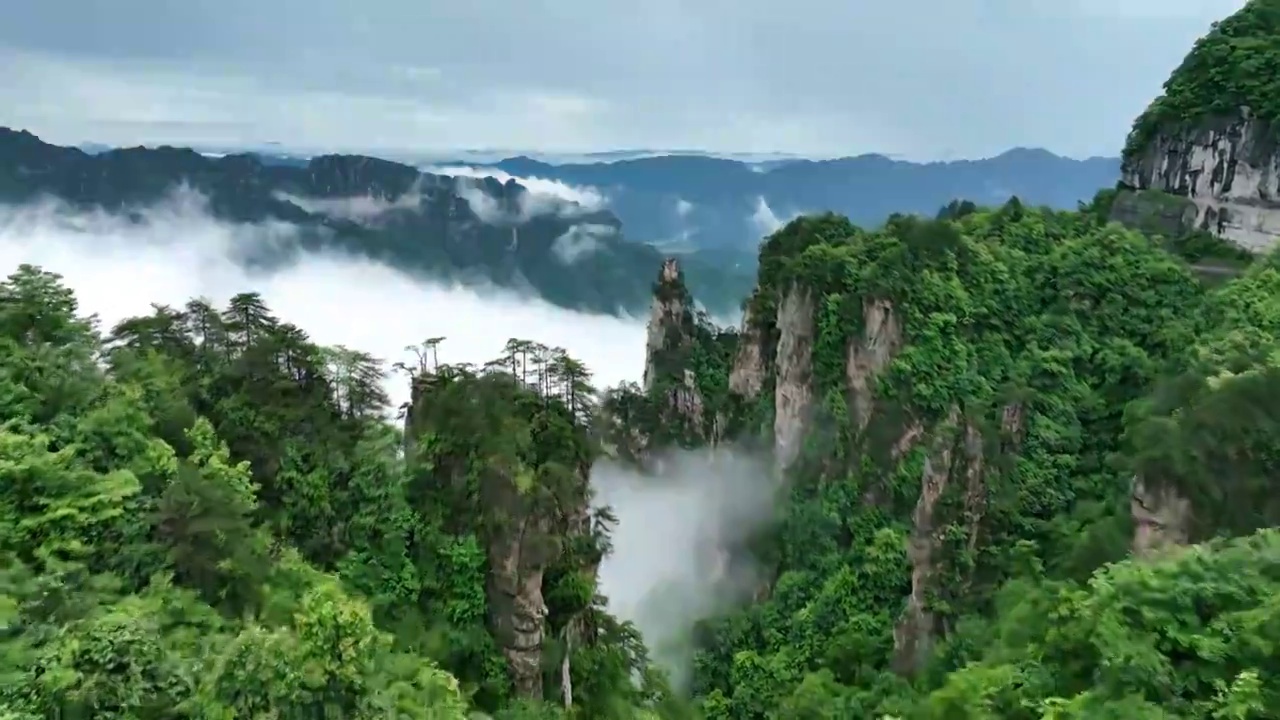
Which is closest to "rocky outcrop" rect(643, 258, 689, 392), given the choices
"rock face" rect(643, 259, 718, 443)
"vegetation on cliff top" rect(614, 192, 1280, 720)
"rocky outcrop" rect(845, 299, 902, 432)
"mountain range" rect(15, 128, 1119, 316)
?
"rock face" rect(643, 259, 718, 443)

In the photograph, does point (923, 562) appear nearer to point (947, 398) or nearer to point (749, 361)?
point (947, 398)

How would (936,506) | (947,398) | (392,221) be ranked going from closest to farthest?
(936,506) → (947,398) → (392,221)

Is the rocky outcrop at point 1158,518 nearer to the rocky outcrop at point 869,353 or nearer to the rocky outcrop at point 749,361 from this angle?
the rocky outcrop at point 869,353

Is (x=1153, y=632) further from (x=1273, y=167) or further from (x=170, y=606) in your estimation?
(x=1273, y=167)

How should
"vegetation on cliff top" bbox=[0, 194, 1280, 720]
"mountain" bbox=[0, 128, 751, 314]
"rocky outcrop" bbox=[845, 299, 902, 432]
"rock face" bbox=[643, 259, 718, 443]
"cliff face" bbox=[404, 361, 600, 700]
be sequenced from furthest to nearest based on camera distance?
"mountain" bbox=[0, 128, 751, 314] < "rock face" bbox=[643, 259, 718, 443] < "rocky outcrop" bbox=[845, 299, 902, 432] < "cliff face" bbox=[404, 361, 600, 700] < "vegetation on cliff top" bbox=[0, 194, 1280, 720]

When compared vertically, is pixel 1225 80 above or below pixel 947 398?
above

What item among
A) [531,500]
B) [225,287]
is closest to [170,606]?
[531,500]

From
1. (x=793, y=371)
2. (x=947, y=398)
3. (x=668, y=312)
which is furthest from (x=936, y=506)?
(x=668, y=312)

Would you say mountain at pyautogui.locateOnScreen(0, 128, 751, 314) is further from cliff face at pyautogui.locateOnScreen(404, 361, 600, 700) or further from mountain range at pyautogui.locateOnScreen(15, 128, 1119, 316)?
cliff face at pyautogui.locateOnScreen(404, 361, 600, 700)
